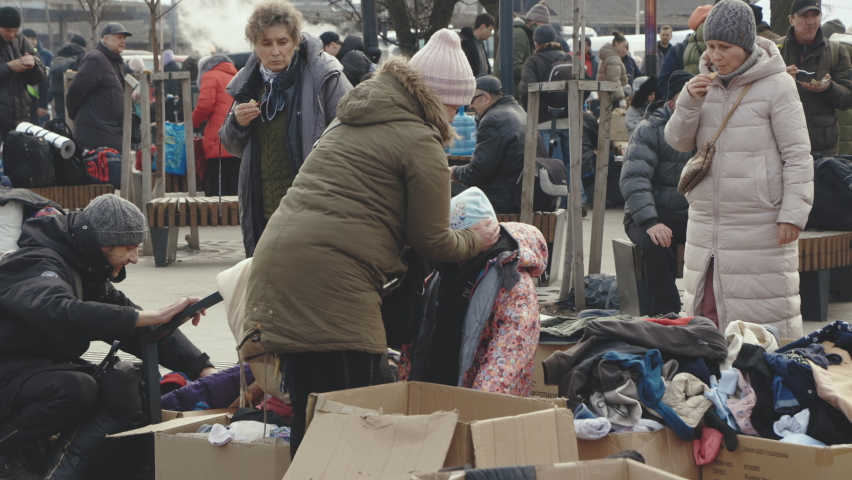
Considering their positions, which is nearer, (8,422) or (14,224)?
(8,422)

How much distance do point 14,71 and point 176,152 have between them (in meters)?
1.81

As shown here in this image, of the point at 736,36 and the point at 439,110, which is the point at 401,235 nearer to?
the point at 439,110

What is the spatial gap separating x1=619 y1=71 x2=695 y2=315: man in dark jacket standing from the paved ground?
3.33 feet

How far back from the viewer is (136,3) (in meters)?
34.3

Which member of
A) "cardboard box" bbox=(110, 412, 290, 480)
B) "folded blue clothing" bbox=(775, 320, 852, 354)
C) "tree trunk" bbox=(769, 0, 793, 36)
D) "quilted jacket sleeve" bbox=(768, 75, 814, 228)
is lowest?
"cardboard box" bbox=(110, 412, 290, 480)

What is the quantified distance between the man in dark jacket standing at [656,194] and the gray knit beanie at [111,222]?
300 centimetres

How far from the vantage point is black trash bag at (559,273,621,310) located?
6.77m

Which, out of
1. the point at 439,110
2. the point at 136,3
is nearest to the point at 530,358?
the point at 439,110

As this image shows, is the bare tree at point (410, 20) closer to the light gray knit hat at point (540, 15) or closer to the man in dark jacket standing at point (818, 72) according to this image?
the light gray knit hat at point (540, 15)

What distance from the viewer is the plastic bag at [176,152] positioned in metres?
10.2

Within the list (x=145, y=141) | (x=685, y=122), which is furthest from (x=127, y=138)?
(x=685, y=122)

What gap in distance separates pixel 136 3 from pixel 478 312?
1307 inches

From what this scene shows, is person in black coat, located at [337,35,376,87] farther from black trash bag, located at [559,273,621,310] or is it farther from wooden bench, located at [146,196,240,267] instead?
black trash bag, located at [559,273,621,310]

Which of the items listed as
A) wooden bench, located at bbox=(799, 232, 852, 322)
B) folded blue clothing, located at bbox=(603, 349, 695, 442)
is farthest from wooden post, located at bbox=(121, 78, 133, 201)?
folded blue clothing, located at bbox=(603, 349, 695, 442)
